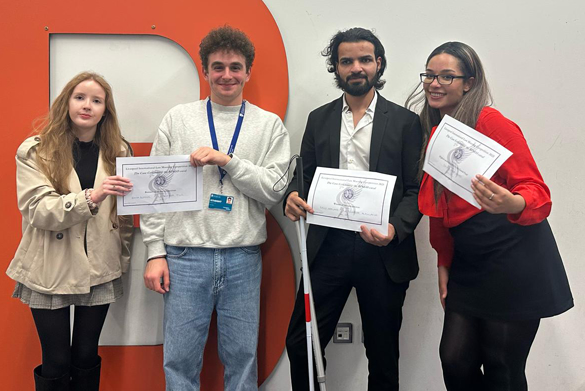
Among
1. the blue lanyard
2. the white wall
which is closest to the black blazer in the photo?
the blue lanyard

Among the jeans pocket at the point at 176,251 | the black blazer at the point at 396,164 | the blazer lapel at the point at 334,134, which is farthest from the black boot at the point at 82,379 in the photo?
the blazer lapel at the point at 334,134

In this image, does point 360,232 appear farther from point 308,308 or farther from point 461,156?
point 461,156

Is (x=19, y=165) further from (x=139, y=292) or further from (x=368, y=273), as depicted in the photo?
(x=368, y=273)

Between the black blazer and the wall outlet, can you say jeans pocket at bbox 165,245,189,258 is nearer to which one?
the black blazer

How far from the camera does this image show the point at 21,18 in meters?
2.25

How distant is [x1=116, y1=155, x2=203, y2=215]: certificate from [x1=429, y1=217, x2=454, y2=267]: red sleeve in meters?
1.05

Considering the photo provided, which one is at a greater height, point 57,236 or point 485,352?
point 57,236

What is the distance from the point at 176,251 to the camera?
199 centimetres

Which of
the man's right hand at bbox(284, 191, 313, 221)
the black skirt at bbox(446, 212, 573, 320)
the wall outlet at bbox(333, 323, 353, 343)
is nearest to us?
the black skirt at bbox(446, 212, 573, 320)

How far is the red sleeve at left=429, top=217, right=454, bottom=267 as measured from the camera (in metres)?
1.86

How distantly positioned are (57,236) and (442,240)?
1.69 meters

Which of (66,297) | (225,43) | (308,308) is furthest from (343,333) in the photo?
(225,43)

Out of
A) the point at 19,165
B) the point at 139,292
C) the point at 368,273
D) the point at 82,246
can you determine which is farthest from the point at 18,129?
the point at 368,273

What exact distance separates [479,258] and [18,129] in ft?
7.68
